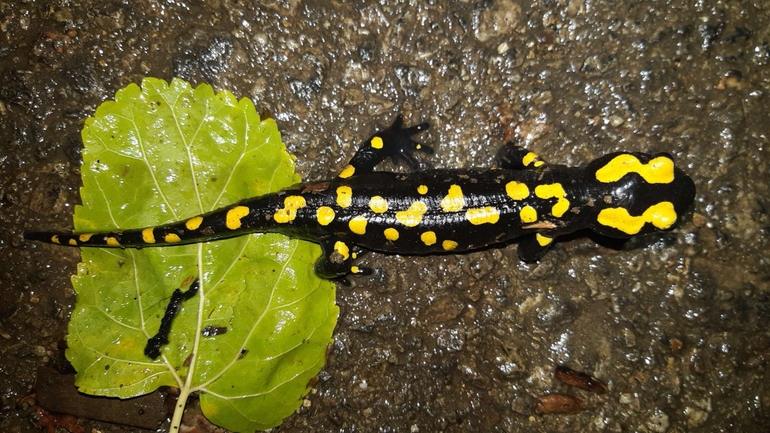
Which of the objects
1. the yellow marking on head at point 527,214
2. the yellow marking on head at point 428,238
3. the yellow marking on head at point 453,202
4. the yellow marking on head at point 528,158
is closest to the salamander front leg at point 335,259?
the yellow marking on head at point 428,238

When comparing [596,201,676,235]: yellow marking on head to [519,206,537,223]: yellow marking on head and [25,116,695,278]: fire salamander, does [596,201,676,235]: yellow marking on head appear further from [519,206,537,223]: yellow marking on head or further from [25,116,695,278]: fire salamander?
[519,206,537,223]: yellow marking on head

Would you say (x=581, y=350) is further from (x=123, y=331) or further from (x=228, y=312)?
(x=123, y=331)

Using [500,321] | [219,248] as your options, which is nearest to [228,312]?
[219,248]

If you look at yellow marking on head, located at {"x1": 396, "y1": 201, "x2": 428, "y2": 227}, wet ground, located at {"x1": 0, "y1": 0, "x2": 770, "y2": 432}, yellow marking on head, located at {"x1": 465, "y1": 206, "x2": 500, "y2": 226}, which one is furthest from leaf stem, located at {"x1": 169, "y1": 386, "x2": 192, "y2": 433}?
yellow marking on head, located at {"x1": 465, "y1": 206, "x2": 500, "y2": 226}

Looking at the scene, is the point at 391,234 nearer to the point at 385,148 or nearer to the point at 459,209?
the point at 459,209

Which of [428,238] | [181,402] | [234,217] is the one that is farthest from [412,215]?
[181,402]
